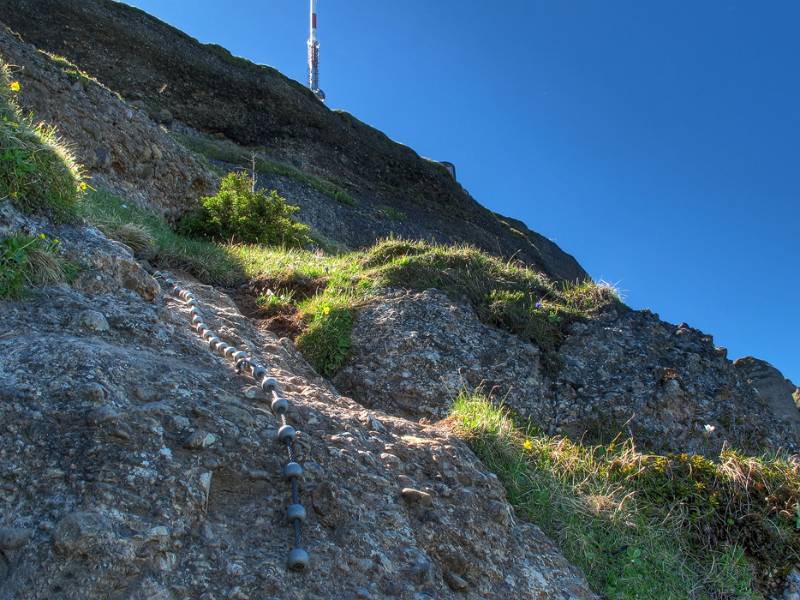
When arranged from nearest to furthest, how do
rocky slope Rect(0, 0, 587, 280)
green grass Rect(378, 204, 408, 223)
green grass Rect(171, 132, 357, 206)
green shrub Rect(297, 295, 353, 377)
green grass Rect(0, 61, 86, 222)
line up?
green grass Rect(0, 61, 86, 222) < green shrub Rect(297, 295, 353, 377) < green grass Rect(171, 132, 357, 206) < green grass Rect(378, 204, 408, 223) < rocky slope Rect(0, 0, 587, 280)

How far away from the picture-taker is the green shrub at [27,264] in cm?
334

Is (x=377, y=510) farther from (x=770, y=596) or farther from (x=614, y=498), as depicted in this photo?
(x=770, y=596)

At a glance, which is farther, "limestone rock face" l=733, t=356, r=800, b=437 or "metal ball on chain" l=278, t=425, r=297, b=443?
"limestone rock face" l=733, t=356, r=800, b=437

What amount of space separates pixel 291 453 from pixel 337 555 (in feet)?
1.67

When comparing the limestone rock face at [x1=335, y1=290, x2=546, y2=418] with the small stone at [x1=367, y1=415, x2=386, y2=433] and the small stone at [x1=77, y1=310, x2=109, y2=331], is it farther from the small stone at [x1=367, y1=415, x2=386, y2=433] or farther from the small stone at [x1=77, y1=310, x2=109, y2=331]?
the small stone at [x1=77, y1=310, x2=109, y2=331]

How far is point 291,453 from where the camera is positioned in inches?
112

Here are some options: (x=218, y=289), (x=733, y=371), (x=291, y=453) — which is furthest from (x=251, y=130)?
(x=291, y=453)

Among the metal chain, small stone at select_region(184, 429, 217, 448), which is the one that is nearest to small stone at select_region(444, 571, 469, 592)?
the metal chain

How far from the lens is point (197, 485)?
8.12ft

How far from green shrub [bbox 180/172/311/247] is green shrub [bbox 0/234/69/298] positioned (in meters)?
5.13

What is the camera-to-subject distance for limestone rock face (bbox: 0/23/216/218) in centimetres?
911

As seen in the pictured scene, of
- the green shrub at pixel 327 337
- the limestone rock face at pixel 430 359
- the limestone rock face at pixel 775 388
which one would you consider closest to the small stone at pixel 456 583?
the limestone rock face at pixel 430 359

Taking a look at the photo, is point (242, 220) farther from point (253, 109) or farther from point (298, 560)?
point (253, 109)

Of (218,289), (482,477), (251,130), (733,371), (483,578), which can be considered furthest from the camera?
(251,130)
